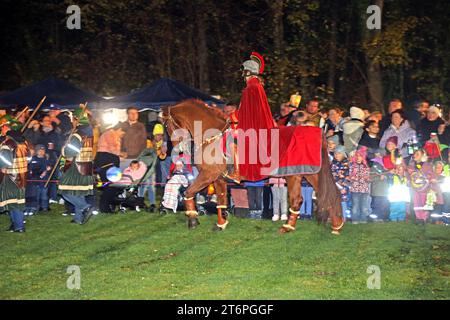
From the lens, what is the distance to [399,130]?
1502cm

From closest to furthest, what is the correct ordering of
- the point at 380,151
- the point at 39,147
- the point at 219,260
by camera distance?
1. the point at 219,260
2. the point at 380,151
3. the point at 39,147

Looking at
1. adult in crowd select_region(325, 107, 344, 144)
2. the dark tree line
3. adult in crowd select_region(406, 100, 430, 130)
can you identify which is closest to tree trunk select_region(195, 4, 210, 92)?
the dark tree line

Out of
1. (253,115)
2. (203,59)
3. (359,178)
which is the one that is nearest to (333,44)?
(203,59)

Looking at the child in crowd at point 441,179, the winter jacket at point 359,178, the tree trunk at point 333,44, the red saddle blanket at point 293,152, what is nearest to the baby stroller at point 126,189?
the red saddle blanket at point 293,152

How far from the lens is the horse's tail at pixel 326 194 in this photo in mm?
12805

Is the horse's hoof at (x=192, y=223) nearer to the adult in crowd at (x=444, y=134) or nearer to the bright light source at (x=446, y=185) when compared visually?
the bright light source at (x=446, y=185)

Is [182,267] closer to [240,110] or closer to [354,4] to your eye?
[240,110]

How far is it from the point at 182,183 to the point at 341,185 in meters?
3.27

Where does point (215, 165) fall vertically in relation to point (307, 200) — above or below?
above

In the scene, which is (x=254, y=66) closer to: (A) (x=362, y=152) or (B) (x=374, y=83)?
(A) (x=362, y=152)

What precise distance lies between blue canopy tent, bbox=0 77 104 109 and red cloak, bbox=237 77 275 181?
753cm

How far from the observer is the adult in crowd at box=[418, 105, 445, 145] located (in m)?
15.2

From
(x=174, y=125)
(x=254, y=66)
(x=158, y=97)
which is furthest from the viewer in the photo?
(x=158, y=97)

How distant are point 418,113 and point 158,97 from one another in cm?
652
